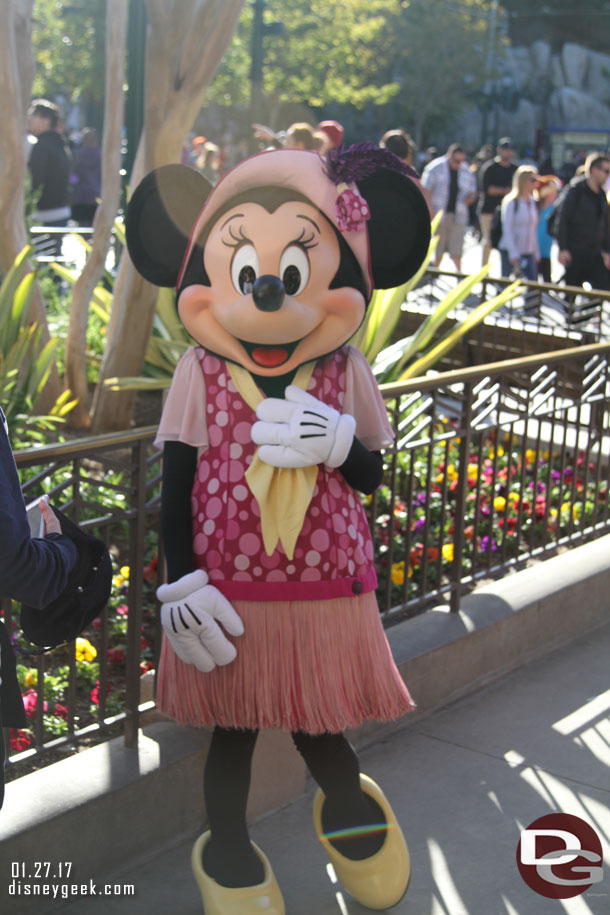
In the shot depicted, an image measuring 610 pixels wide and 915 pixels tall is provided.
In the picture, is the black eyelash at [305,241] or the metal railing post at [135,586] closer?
the black eyelash at [305,241]

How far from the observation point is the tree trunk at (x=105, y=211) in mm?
6516

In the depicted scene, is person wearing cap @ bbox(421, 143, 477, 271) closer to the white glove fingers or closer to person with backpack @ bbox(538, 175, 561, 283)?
person with backpack @ bbox(538, 175, 561, 283)

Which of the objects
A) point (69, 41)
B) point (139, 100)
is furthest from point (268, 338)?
point (69, 41)

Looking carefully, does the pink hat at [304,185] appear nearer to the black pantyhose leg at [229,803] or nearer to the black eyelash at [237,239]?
the black eyelash at [237,239]

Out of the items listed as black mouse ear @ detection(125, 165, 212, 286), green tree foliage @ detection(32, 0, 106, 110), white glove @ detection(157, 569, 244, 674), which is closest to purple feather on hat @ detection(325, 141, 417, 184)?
black mouse ear @ detection(125, 165, 212, 286)

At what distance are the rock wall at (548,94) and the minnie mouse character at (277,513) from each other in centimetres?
6074

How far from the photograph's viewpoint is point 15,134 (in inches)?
251

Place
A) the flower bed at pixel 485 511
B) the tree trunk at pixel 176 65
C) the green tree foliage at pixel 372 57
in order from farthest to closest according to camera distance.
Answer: the green tree foliage at pixel 372 57 < the tree trunk at pixel 176 65 < the flower bed at pixel 485 511

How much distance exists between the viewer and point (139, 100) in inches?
322

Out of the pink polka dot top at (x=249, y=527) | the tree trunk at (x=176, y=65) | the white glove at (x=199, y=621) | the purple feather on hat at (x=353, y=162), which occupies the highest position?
the tree trunk at (x=176, y=65)

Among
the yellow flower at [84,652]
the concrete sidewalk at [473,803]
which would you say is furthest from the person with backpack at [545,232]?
the yellow flower at [84,652]

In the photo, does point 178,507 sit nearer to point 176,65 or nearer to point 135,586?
point 135,586

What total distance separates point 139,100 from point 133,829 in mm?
Answer: 6297

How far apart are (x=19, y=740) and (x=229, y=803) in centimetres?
105
